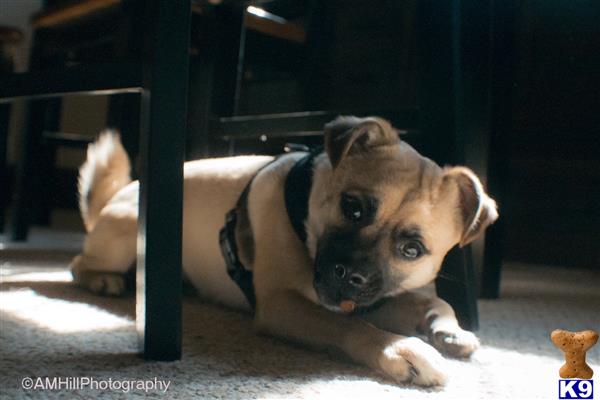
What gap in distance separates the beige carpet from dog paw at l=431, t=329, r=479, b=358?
24 mm

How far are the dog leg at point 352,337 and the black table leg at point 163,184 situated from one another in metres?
0.23

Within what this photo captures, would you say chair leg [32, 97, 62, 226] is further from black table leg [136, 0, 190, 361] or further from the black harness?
black table leg [136, 0, 190, 361]

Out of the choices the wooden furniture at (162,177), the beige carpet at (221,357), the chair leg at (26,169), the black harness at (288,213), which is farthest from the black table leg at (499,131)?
the chair leg at (26,169)

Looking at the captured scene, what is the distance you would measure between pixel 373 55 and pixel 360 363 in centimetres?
167

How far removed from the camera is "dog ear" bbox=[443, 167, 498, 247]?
1.17 metres

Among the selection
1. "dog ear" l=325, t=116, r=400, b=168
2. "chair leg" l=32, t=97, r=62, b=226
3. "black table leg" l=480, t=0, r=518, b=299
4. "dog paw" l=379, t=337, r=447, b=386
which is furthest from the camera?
"chair leg" l=32, t=97, r=62, b=226

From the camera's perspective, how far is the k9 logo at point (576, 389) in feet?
2.53

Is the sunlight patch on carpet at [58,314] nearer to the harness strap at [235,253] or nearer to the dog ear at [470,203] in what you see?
the harness strap at [235,253]

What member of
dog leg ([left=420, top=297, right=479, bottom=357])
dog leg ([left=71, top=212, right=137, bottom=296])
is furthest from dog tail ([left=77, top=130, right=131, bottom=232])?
dog leg ([left=420, top=297, right=479, bottom=357])

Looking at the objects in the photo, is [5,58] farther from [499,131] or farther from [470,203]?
[470,203]

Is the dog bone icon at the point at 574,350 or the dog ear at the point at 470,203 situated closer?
the dog bone icon at the point at 574,350

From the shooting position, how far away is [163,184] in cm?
92

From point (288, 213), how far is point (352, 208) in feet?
0.53

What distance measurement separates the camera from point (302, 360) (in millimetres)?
1007
